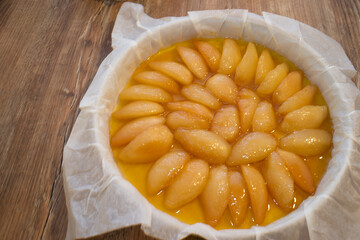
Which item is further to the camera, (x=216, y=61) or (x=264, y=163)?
(x=216, y=61)

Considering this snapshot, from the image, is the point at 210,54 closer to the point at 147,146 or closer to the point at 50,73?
the point at 147,146

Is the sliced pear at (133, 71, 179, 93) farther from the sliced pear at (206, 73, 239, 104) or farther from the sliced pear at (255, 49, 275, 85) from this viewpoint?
the sliced pear at (255, 49, 275, 85)

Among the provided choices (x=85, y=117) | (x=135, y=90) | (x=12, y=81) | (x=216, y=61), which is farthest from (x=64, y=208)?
(x=216, y=61)

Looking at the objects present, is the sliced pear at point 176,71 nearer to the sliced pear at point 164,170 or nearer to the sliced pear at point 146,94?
the sliced pear at point 146,94

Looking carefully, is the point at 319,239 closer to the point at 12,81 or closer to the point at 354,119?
the point at 354,119

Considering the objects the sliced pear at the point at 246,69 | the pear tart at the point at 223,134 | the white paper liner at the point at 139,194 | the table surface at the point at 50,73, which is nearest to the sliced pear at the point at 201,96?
the pear tart at the point at 223,134

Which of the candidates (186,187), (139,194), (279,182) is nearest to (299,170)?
(279,182)
